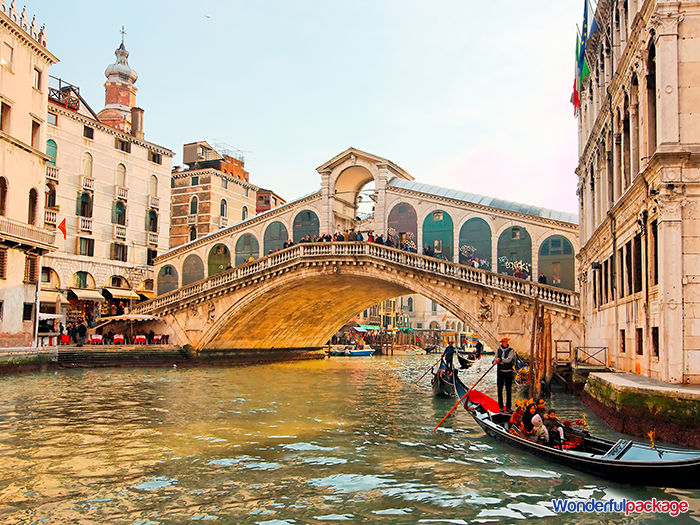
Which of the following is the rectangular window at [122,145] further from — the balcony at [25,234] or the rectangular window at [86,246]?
the balcony at [25,234]

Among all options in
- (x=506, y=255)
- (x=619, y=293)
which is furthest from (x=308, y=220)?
(x=619, y=293)

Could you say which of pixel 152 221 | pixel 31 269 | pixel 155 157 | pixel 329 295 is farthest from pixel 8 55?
pixel 329 295

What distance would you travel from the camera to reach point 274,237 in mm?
32250

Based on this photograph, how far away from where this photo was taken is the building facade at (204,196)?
136 feet

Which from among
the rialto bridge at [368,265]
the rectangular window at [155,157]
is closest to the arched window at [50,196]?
the rialto bridge at [368,265]

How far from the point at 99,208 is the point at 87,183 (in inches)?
55.9

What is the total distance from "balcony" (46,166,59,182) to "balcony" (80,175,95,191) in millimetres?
1353

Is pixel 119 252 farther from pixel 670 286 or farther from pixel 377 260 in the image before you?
pixel 670 286

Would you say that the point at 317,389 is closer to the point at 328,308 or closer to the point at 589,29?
the point at 589,29

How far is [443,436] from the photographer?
11.3m

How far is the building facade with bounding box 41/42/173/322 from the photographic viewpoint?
101 feet

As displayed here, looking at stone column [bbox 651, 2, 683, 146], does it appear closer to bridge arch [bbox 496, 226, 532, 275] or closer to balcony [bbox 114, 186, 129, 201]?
bridge arch [bbox 496, 226, 532, 275]

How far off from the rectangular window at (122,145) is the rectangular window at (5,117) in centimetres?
1317

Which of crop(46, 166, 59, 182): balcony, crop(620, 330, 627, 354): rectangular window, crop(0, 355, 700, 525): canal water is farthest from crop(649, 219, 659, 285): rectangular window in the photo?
crop(46, 166, 59, 182): balcony
